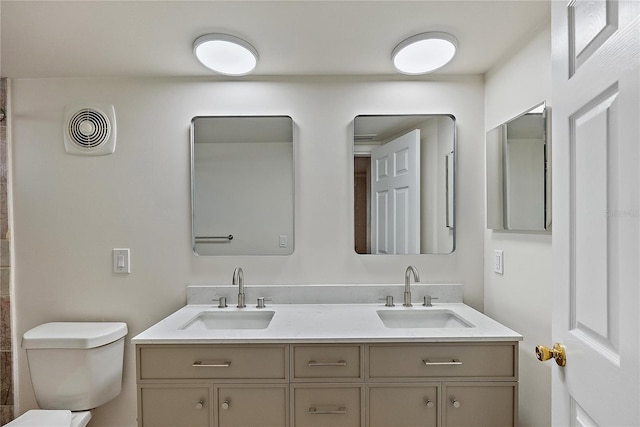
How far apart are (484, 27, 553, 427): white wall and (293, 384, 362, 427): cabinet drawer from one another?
0.78m

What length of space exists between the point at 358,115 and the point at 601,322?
55.8 inches

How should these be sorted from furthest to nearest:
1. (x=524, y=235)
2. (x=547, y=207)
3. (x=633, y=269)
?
(x=524, y=235), (x=547, y=207), (x=633, y=269)

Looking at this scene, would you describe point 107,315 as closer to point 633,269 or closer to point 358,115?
point 358,115

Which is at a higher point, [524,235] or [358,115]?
[358,115]

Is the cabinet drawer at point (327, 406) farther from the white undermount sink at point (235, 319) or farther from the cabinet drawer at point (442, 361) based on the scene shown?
the white undermount sink at point (235, 319)

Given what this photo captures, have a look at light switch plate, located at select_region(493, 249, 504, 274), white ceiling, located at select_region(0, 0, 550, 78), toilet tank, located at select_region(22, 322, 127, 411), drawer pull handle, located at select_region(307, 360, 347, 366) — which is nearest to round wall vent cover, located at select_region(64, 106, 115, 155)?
white ceiling, located at select_region(0, 0, 550, 78)

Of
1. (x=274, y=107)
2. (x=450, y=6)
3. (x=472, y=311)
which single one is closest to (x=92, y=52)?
(x=274, y=107)

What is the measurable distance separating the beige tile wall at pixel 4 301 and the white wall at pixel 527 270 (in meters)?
2.65

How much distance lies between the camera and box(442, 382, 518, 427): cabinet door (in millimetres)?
1295

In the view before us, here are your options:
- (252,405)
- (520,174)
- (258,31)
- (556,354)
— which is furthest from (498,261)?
(258,31)

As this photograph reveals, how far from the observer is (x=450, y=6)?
4.25 ft

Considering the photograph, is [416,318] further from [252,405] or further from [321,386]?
[252,405]

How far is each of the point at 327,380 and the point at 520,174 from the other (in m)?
1.21

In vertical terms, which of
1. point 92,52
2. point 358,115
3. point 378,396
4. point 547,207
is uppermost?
point 92,52
